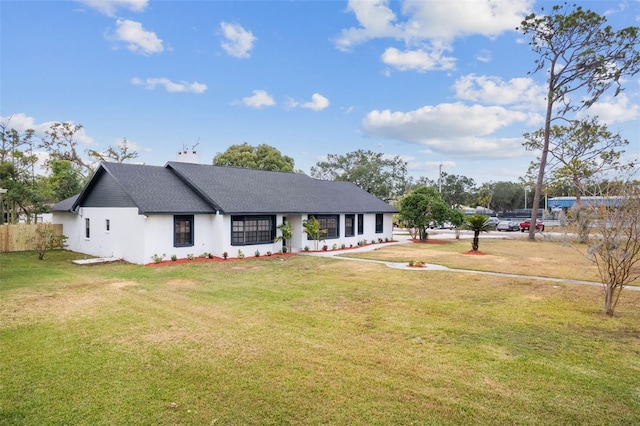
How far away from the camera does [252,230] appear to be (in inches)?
732

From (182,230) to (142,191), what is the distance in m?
2.43

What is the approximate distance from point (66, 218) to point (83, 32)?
1030 centimetres

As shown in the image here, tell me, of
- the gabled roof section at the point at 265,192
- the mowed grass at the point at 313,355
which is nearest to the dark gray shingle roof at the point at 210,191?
the gabled roof section at the point at 265,192

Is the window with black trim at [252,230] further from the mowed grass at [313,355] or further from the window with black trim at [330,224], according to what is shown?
the mowed grass at [313,355]

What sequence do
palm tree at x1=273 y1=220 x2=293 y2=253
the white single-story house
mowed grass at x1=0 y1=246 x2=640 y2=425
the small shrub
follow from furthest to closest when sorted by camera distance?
palm tree at x1=273 y1=220 x2=293 y2=253
the small shrub
the white single-story house
mowed grass at x1=0 y1=246 x2=640 y2=425

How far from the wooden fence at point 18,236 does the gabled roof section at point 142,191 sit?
3.58m

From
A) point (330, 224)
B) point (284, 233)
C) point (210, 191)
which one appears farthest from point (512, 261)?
point (210, 191)

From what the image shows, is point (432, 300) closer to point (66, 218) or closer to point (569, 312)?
point (569, 312)

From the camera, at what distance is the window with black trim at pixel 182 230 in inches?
645

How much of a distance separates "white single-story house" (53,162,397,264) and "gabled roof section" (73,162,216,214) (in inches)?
1.6

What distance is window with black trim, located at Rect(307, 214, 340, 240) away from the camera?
2207 centimetres

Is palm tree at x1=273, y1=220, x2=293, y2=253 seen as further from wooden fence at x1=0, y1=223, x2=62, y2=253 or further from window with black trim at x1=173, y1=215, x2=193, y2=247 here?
wooden fence at x1=0, y1=223, x2=62, y2=253

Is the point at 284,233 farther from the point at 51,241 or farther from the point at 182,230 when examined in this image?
the point at 51,241

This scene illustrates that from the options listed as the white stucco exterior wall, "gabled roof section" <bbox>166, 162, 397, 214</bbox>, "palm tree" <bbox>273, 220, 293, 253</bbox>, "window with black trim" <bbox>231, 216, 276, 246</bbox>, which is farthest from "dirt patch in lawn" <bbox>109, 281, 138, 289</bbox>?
"palm tree" <bbox>273, 220, 293, 253</bbox>
